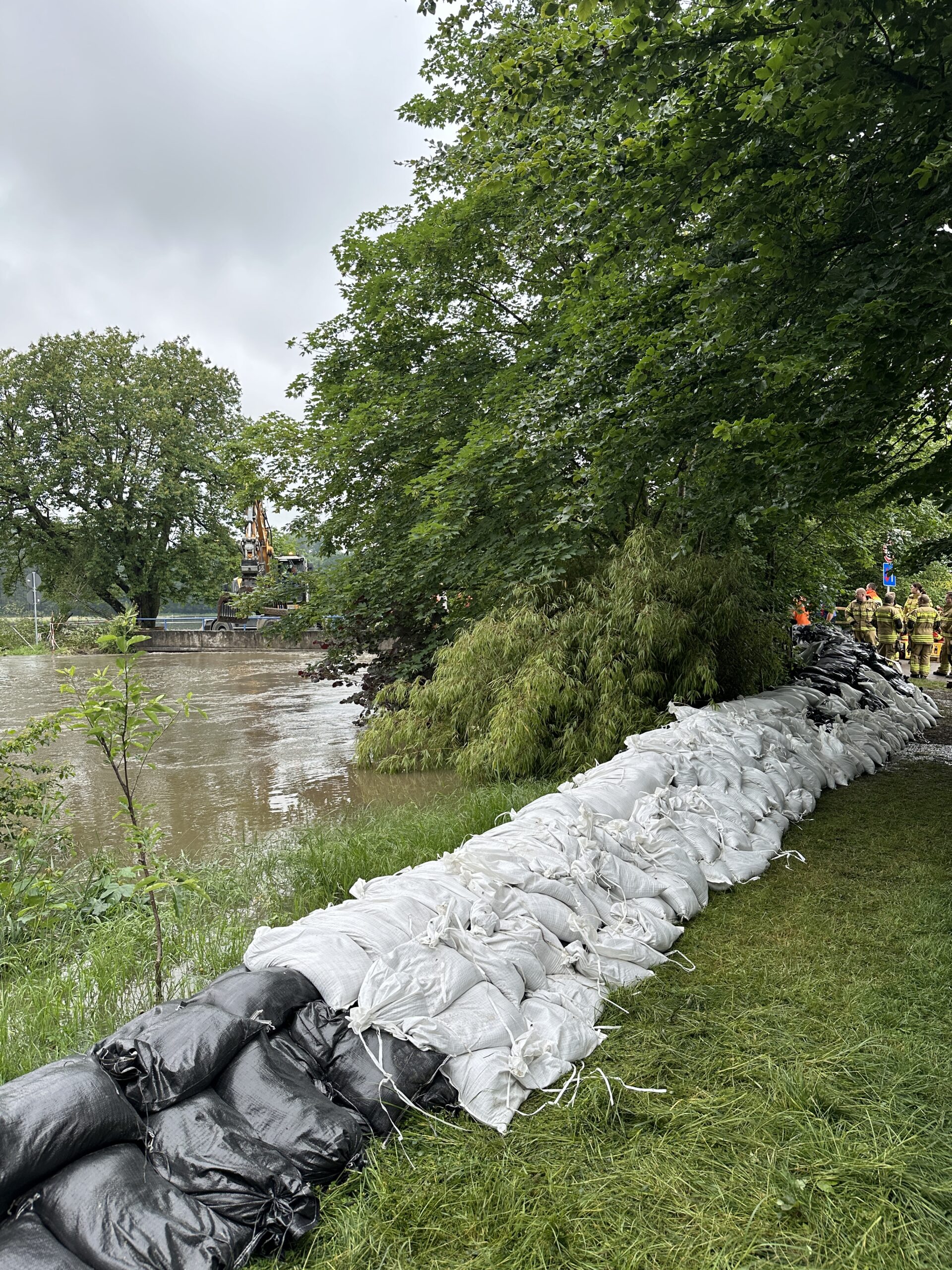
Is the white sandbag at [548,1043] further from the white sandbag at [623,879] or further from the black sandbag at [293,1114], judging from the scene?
Result: the white sandbag at [623,879]

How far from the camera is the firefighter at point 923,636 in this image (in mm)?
13750

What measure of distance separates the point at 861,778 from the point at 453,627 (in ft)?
14.2

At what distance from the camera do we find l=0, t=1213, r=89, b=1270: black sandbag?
4.60 feet

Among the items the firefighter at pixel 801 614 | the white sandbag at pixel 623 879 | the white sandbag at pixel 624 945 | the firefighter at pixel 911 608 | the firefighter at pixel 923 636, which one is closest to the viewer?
the white sandbag at pixel 624 945

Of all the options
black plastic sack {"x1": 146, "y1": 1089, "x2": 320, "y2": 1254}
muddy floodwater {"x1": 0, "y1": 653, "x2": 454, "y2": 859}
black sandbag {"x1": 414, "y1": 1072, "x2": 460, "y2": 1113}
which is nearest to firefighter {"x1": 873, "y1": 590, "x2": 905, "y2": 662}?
muddy floodwater {"x1": 0, "y1": 653, "x2": 454, "y2": 859}

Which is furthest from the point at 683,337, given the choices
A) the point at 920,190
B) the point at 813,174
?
the point at 920,190

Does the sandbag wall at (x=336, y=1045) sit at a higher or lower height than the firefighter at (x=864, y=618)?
lower

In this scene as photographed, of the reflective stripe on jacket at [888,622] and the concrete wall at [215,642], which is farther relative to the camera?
the concrete wall at [215,642]

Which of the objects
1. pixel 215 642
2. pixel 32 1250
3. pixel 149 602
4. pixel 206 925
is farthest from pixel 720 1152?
pixel 149 602

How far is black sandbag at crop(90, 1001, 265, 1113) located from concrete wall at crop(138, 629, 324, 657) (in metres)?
26.3

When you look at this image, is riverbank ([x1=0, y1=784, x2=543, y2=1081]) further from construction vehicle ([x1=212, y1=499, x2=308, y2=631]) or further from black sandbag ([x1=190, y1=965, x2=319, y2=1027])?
construction vehicle ([x1=212, y1=499, x2=308, y2=631])

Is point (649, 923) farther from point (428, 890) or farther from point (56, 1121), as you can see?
point (56, 1121)

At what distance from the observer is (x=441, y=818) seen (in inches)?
196

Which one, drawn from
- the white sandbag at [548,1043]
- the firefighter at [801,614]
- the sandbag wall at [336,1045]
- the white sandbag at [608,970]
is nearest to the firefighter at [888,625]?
the firefighter at [801,614]
